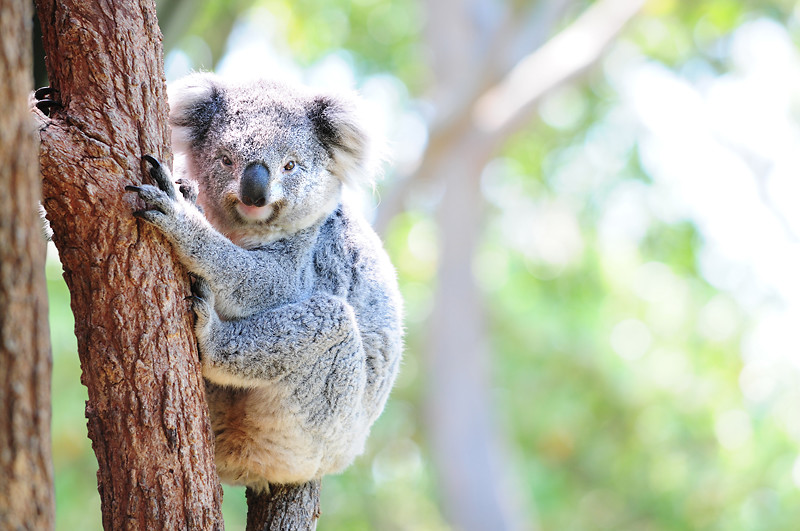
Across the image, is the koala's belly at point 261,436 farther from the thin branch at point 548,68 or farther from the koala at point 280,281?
the thin branch at point 548,68

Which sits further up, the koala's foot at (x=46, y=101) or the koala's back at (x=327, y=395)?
the koala's foot at (x=46, y=101)

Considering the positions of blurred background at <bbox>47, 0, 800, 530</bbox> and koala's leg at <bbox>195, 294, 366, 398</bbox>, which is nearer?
koala's leg at <bbox>195, 294, 366, 398</bbox>

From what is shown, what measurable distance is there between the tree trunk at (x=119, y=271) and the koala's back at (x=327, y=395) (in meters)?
0.61

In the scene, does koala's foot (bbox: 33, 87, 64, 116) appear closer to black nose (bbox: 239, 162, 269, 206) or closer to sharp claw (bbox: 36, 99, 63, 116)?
sharp claw (bbox: 36, 99, 63, 116)

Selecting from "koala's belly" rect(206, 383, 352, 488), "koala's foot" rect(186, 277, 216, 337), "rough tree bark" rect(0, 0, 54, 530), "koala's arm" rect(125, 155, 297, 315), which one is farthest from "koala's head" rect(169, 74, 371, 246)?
"rough tree bark" rect(0, 0, 54, 530)

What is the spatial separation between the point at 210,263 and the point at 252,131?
62 centimetres

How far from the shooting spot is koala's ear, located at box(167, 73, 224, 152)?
311 centimetres

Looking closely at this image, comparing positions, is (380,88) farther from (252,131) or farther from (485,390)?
(252,131)

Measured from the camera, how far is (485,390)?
1158 cm

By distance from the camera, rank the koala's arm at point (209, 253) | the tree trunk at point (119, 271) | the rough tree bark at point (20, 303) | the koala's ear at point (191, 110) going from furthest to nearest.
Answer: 1. the koala's ear at point (191, 110)
2. the koala's arm at point (209, 253)
3. the tree trunk at point (119, 271)
4. the rough tree bark at point (20, 303)

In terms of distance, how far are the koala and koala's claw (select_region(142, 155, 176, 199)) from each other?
135 mm

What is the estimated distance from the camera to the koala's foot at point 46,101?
7.67 feet

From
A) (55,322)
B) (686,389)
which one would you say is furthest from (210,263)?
(686,389)

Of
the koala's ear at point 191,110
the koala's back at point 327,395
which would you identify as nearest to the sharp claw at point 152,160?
the koala's ear at point 191,110
